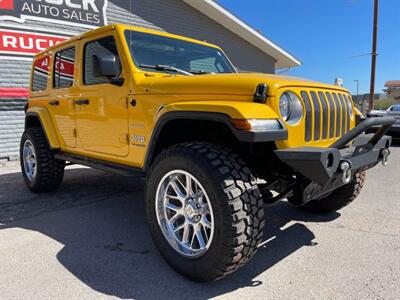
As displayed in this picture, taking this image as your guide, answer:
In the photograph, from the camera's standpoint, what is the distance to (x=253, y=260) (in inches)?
113

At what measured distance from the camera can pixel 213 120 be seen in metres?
2.41

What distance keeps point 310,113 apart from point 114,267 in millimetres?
1931

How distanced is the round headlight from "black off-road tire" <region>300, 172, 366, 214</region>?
51.3 inches

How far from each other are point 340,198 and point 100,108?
2.70 meters

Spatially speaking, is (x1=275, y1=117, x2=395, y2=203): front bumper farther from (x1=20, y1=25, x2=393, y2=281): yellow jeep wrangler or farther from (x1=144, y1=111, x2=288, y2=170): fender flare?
(x1=144, y1=111, x2=288, y2=170): fender flare

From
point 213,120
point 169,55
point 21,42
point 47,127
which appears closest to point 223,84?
point 213,120

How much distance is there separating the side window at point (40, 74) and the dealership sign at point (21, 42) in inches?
119

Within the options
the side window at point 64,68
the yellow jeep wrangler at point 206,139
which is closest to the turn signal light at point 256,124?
the yellow jeep wrangler at point 206,139

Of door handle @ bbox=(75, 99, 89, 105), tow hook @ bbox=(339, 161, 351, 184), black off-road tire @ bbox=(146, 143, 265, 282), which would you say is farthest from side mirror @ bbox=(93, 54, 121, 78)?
tow hook @ bbox=(339, 161, 351, 184)

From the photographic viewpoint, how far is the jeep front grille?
2645 mm

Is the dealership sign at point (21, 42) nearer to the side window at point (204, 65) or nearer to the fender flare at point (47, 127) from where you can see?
the fender flare at point (47, 127)

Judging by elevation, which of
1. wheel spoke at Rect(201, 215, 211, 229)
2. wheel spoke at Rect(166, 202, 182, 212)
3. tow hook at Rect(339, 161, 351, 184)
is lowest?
wheel spoke at Rect(201, 215, 211, 229)

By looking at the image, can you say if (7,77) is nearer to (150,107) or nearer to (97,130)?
(97,130)

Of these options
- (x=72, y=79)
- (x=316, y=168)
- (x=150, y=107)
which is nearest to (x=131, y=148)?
(x=150, y=107)
